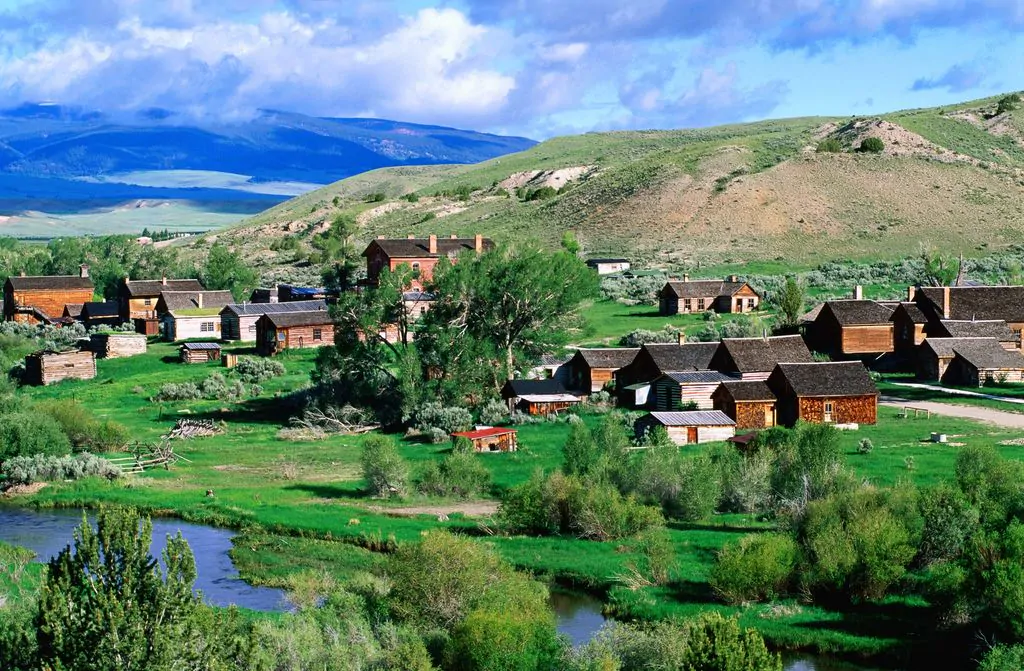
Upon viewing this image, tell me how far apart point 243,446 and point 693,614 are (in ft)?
93.3

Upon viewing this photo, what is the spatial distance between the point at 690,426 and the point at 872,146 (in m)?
88.4

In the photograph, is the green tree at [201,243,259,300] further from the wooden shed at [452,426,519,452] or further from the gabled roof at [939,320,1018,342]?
the gabled roof at [939,320,1018,342]

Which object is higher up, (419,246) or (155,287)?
(419,246)

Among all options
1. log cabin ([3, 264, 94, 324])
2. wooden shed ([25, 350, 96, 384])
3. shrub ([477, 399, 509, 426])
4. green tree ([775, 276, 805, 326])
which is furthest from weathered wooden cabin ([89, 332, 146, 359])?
Result: green tree ([775, 276, 805, 326])

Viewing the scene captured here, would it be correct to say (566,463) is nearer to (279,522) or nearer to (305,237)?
(279,522)

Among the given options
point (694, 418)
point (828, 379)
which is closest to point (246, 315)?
point (694, 418)

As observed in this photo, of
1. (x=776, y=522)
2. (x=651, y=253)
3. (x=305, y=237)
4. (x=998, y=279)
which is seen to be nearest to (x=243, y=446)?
(x=776, y=522)

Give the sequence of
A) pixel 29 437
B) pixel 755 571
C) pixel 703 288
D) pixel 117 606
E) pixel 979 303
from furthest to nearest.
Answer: pixel 703 288 → pixel 979 303 → pixel 29 437 → pixel 755 571 → pixel 117 606

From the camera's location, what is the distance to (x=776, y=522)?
124 feet

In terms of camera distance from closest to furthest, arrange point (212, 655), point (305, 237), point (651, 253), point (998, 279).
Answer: point (212, 655)
point (998, 279)
point (651, 253)
point (305, 237)

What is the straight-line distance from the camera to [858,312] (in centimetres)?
6975

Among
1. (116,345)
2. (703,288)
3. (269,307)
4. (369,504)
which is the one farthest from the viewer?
(703,288)

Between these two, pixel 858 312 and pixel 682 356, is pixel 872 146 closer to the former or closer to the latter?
pixel 858 312

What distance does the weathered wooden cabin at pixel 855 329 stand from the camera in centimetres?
6912
